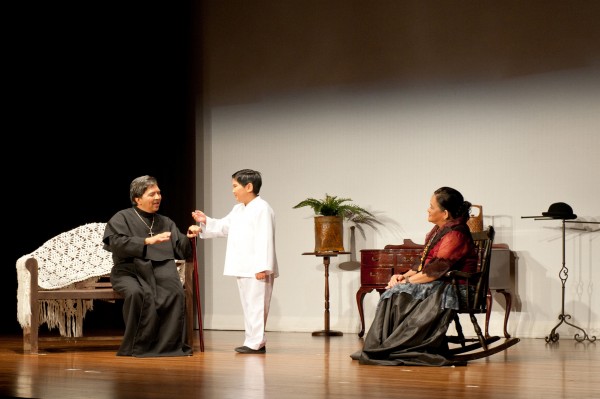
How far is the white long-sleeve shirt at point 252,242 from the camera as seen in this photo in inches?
240

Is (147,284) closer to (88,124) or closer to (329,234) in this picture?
(329,234)

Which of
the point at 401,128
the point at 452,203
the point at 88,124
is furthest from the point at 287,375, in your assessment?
the point at 88,124

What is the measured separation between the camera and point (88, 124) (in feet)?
29.6

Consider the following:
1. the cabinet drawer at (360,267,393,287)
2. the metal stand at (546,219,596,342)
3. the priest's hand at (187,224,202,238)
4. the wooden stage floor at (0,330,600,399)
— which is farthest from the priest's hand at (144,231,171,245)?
the metal stand at (546,219,596,342)

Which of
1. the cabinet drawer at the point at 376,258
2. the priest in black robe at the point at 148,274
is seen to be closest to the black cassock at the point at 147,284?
the priest in black robe at the point at 148,274

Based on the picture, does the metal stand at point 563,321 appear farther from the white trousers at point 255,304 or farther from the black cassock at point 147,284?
the black cassock at point 147,284

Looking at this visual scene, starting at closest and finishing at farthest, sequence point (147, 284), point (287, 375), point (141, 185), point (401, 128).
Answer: point (287, 375) → point (147, 284) → point (141, 185) → point (401, 128)

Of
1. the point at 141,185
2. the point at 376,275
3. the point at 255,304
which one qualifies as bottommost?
the point at 255,304

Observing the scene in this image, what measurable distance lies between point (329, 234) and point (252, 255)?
6.98 feet

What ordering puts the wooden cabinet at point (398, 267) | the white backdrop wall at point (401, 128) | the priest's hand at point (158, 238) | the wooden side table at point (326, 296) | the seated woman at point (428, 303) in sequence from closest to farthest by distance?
the seated woman at point (428, 303) → the priest's hand at point (158, 238) → the wooden cabinet at point (398, 267) → the white backdrop wall at point (401, 128) → the wooden side table at point (326, 296)

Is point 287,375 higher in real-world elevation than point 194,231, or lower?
lower

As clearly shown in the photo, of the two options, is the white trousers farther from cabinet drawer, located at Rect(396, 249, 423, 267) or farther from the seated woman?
cabinet drawer, located at Rect(396, 249, 423, 267)

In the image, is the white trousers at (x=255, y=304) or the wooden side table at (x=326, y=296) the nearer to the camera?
the white trousers at (x=255, y=304)

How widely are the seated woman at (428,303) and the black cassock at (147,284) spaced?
4.41ft
